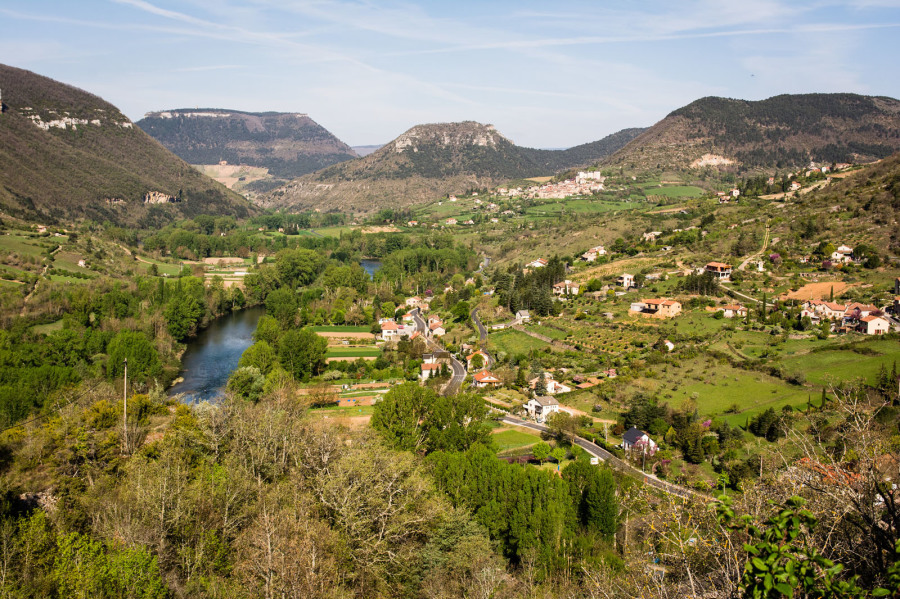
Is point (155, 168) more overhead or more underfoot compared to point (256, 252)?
more overhead

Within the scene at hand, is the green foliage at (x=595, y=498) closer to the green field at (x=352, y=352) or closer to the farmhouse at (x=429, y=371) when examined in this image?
the farmhouse at (x=429, y=371)

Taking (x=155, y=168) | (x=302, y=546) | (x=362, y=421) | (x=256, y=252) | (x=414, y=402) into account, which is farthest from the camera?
(x=155, y=168)

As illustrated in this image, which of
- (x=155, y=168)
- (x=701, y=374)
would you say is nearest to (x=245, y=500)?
(x=701, y=374)

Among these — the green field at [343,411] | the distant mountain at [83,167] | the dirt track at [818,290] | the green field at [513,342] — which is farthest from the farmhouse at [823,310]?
the distant mountain at [83,167]

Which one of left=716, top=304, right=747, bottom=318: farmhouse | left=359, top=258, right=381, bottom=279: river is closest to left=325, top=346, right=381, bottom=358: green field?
left=716, top=304, right=747, bottom=318: farmhouse

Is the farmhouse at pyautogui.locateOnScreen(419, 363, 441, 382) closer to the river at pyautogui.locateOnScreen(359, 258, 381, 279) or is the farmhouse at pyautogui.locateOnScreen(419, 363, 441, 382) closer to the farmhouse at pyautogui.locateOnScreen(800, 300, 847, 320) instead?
the farmhouse at pyautogui.locateOnScreen(800, 300, 847, 320)

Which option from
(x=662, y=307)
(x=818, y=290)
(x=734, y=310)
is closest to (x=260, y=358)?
(x=662, y=307)

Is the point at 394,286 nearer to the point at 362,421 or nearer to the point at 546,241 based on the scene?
the point at 546,241

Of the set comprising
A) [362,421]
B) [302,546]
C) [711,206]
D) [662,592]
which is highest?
[711,206]
